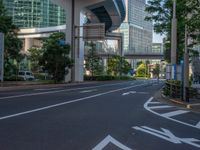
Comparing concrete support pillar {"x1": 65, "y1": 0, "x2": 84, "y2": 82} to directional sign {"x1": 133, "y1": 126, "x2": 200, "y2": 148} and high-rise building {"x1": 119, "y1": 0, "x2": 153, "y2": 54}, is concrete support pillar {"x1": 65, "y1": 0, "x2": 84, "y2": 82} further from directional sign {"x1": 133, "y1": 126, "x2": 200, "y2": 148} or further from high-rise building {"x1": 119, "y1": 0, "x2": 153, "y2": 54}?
high-rise building {"x1": 119, "y1": 0, "x2": 153, "y2": 54}

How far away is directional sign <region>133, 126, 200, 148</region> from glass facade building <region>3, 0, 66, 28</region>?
98293 mm

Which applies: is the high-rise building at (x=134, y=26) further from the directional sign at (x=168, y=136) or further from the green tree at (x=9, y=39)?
the directional sign at (x=168, y=136)

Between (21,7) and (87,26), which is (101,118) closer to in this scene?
(87,26)

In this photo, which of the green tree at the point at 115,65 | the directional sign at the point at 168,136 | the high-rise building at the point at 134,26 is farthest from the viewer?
the high-rise building at the point at 134,26

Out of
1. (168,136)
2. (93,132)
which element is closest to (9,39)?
(93,132)

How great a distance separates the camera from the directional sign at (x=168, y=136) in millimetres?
10180

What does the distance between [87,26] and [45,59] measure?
857cm

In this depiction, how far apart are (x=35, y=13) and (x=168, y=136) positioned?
108461 millimetres

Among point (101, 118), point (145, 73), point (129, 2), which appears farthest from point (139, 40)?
point (101, 118)

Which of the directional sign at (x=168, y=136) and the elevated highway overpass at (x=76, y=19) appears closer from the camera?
the directional sign at (x=168, y=136)

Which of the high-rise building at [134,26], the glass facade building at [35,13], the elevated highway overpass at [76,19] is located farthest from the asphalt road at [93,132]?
the high-rise building at [134,26]

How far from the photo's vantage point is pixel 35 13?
116 metres

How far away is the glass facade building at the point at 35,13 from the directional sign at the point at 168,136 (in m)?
98.3

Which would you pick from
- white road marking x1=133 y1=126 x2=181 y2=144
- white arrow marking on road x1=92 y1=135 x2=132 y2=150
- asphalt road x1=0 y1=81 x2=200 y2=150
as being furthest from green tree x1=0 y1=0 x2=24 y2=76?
white arrow marking on road x1=92 y1=135 x2=132 y2=150
